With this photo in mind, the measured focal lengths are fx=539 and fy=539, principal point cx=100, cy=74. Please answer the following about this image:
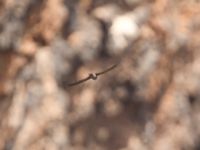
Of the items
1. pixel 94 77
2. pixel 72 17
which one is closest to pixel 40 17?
pixel 72 17

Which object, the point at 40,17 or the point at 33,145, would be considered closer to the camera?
the point at 33,145

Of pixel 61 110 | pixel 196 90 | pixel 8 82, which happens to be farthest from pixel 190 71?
pixel 8 82

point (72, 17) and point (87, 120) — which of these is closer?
point (87, 120)

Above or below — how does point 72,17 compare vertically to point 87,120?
above

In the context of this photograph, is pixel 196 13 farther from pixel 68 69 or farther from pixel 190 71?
pixel 68 69

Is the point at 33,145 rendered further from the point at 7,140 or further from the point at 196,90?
the point at 196,90

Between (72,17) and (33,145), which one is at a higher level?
(72,17)
